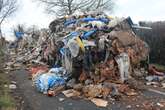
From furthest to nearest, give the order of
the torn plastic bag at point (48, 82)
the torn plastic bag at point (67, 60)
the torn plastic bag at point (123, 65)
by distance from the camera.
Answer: the torn plastic bag at point (67, 60) < the torn plastic bag at point (123, 65) < the torn plastic bag at point (48, 82)

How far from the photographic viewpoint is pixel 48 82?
9.92 meters

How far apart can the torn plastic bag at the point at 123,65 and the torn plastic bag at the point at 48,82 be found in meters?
2.00

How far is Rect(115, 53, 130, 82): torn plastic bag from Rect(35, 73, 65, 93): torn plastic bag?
6.58ft

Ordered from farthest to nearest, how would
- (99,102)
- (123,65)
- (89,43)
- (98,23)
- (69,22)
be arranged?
(69,22)
(98,23)
(89,43)
(123,65)
(99,102)

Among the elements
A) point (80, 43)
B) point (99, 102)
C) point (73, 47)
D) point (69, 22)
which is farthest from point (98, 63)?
point (69, 22)

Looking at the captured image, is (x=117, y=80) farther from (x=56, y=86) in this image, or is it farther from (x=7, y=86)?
(x=7, y=86)

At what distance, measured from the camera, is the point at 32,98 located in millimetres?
9195

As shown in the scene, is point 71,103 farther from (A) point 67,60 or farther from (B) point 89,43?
(A) point 67,60

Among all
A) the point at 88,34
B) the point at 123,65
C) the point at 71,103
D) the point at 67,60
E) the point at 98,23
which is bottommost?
the point at 71,103

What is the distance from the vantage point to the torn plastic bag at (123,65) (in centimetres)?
1022

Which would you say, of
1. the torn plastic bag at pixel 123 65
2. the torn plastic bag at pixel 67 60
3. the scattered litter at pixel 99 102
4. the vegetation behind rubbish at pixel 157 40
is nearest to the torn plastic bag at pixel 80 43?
the torn plastic bag at pixel 67 60

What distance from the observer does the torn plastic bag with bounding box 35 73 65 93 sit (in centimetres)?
987

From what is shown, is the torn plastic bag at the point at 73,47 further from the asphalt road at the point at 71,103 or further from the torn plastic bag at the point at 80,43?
the asphalt road at the point at 71,103

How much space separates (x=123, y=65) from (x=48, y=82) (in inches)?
104
